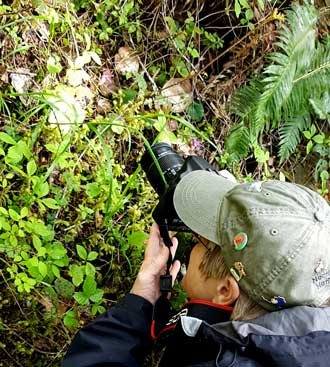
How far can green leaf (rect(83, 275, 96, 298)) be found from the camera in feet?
7.52

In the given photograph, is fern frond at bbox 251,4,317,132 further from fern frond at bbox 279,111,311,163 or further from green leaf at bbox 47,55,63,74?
green leaf at bbox 47,55,63,74

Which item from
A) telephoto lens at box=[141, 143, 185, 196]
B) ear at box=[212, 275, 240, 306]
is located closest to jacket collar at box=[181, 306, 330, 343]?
ear at box=[212, 275, 240, 306]

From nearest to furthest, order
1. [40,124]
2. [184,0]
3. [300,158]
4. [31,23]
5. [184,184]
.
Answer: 1. [184,184]
2. [40,124]
3. [31,23]
4. [184,0]
5. [300,158]

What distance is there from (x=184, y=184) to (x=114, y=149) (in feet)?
2.72

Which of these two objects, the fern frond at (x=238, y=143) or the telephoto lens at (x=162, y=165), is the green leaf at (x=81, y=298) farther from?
the fern frond at (x=238, y=143)

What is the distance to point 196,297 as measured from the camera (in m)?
1.98

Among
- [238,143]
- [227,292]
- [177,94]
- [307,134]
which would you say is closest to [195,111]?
[177,94]

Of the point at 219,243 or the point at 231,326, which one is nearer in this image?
the point at 231,326

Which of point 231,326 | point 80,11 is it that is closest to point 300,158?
point 80,11

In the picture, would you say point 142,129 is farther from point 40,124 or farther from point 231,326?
point 231,326

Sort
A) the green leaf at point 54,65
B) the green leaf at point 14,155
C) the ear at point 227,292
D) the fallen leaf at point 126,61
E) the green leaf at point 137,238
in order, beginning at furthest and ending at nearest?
the fallen leaf at point 126,61, the green leaf at point 137,238, the green leaf at point 54,65, the green leaf at point 14,155, the ear at point 227,292

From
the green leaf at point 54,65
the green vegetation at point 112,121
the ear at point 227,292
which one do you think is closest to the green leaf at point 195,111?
the green vegetation at point 112,121

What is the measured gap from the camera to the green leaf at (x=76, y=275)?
231 centimetres

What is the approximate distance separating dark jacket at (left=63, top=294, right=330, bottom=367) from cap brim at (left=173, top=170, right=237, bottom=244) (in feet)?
0.82
